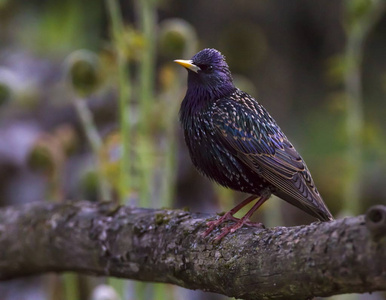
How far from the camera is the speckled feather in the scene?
2.45 m

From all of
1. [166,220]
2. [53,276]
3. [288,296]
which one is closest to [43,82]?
[53,276]

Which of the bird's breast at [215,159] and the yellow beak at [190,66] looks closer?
the bird's breast at [215,159]

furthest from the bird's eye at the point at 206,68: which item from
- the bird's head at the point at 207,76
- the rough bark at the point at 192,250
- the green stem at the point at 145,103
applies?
the rough bark at the point at 192,250

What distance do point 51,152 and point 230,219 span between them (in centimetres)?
109

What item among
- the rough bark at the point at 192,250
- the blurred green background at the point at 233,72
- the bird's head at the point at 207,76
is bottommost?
the rough bark at the point at 192,250

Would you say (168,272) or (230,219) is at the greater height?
(230,219)

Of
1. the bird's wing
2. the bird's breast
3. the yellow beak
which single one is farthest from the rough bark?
the yellow beak

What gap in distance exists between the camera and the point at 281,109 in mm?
5875

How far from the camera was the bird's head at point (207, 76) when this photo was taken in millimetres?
2686

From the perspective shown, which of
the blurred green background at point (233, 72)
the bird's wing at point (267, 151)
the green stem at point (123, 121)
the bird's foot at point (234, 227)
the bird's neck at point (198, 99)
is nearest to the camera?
the bird's foot at point (234, 227)

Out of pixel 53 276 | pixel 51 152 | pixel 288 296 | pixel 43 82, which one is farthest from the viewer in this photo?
pixel 43 82

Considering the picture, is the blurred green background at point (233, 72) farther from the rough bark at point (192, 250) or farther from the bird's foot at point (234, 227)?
the bird's foot at point (234, 227)

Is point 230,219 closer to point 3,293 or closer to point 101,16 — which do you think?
point 3,293

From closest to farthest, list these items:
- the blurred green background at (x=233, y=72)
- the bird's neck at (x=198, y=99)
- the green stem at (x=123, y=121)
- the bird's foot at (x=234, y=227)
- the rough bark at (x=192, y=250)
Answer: the rough bark at (x=192, y=250) < the bird's foot at (x=234, y=227) < the bird's neck at (x=198, y=99) < the green stem at (x=123, y=121) < the blurred green background at (x=233, y=72)
